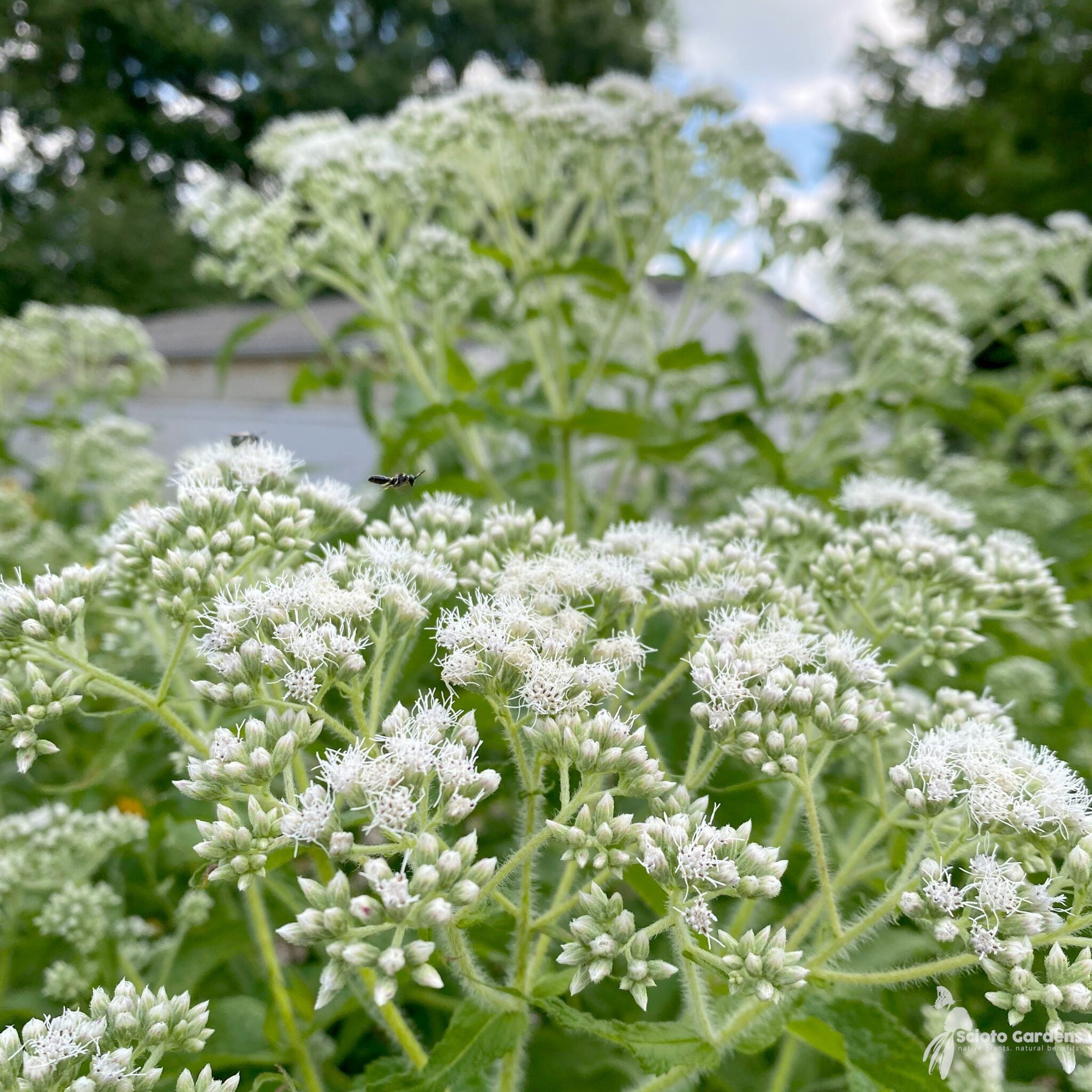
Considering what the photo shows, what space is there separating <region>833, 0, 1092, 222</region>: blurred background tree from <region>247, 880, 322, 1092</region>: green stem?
26142mm

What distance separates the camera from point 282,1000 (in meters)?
1.99

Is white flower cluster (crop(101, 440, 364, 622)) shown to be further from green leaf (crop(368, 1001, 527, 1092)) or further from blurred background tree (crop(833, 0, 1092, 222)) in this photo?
blurred background tree (crop(833, 0, 1092, 222))

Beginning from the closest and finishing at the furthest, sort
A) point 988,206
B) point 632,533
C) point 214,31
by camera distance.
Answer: point 632,533 < point 988,206 < point 214,31

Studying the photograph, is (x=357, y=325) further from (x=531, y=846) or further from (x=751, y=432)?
(x=531, y=846)

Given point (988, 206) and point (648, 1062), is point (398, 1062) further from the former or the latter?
point (988, 206)

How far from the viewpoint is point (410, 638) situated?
7.08ft

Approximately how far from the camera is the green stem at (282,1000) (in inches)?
78.2

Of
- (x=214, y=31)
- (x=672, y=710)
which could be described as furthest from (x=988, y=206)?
(x=672, y=710)

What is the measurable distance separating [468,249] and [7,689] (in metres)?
2.78

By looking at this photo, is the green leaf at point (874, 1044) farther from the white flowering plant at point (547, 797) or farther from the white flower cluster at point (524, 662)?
the white flower cluster at point (524, 662)

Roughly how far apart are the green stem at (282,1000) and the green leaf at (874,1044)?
1127mm

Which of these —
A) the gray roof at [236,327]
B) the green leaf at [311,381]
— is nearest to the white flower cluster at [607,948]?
the green leaf at [311,381]

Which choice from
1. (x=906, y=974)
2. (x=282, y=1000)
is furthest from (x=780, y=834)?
(x=282, y=1000)

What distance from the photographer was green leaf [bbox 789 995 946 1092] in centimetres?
158
